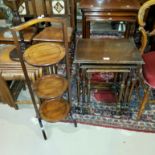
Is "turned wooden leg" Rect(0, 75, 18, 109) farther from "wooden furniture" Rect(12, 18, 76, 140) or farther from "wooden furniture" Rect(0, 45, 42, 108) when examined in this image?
"wooden furniture" Rect(12, 18, 76, 140)

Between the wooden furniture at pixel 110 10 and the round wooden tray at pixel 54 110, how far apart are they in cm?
84

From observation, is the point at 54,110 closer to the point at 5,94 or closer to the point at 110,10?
the point at 5,94

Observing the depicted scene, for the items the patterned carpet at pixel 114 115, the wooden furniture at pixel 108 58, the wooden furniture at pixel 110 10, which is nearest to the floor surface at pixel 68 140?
the patterned carpet at pixel 114 115

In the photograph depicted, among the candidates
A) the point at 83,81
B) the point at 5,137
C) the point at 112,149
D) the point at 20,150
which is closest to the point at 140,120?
the point at 112,149

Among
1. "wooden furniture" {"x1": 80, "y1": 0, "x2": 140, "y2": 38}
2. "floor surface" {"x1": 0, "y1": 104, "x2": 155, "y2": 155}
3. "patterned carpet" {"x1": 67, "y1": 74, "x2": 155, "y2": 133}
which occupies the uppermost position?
"wooden furniture" {"x1": 80, "y1": 0, "x2": 140, "y2": 38}

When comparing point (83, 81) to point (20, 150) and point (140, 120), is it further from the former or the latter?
point (20, 150)

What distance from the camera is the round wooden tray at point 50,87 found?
1.29 metres

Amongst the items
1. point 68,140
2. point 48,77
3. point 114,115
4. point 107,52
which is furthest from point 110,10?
point 68,140

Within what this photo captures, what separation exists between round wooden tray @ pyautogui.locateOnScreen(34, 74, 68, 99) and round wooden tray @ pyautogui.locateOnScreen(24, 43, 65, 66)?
26 cm

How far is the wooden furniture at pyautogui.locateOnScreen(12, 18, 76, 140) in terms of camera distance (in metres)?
1.08

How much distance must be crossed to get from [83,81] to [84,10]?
716mm

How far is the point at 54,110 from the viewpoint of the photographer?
5.08 feet

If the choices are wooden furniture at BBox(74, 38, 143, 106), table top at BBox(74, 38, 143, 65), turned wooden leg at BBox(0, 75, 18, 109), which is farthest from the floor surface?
table top at BBox(74, 38, 143, 65)

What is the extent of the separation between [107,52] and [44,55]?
493mm
